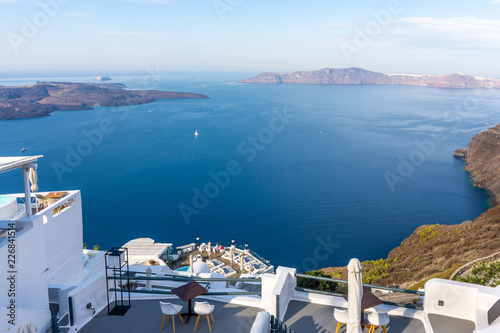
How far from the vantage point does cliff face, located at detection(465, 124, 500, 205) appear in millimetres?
48697

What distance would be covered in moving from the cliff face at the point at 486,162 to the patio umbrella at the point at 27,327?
49.7 m

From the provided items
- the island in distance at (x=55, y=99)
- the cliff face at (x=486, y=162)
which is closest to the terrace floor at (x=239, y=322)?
the cliff face at (x=486, y=162)

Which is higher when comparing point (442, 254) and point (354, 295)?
point (354, 295)

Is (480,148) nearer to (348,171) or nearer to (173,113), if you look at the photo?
(348,171)

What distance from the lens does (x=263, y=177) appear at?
5069 cm

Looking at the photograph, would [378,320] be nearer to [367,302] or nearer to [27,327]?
[367,302]

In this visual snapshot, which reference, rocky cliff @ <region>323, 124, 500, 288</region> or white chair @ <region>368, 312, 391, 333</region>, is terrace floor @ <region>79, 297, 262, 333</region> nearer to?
white chair @ <region>368, 312, 391, 333</region>

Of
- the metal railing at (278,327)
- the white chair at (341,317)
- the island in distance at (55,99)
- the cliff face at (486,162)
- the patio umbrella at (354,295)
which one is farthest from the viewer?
the island in distance at (55,99)

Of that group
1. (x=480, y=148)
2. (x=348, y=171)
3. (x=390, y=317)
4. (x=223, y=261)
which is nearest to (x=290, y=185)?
(x=348, y=171)

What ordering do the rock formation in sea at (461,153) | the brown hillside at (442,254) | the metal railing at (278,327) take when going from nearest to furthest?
the metal railing at (278,327) → the brown hillside at (442,254) → the rock formation in sea at (461,153)

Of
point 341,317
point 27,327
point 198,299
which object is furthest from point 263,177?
point 27,327

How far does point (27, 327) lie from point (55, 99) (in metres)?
124

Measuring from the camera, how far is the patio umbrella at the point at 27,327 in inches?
164

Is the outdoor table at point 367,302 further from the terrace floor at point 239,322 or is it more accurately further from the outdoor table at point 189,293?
the outdoor table at point 189,293
